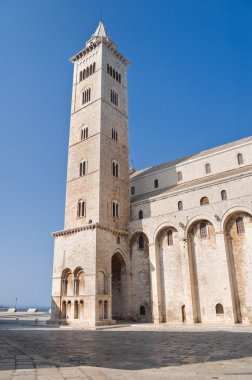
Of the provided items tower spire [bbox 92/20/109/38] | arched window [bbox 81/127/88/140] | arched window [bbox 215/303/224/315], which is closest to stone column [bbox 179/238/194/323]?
arched window [bbox 215/303/224/315]

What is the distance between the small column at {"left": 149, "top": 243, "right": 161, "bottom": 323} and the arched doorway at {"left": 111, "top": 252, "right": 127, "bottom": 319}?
10.9 ft

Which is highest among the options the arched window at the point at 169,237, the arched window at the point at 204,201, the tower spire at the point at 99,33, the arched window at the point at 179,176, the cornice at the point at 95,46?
the tower spire at the point at 99,33

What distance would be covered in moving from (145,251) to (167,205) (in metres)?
5.16

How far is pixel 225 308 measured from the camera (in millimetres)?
23625

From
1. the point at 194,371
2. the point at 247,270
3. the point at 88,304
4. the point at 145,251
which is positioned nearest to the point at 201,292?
the point at 247,270

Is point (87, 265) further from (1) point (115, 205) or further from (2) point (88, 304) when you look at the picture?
(1) point (115, 205)

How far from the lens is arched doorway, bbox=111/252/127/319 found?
30.2 m

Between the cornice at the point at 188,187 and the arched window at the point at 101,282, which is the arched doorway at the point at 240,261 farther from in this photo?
the arched window at the point at 101,282

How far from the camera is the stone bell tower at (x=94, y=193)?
88.6ft

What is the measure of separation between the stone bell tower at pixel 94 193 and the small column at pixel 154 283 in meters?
3.28

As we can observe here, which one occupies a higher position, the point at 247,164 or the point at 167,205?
the point at 247,164

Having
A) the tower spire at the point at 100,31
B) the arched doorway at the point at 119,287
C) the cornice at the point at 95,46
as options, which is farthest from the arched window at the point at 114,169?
the tower spire at the point at 100,31

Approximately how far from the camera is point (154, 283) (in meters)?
28.2

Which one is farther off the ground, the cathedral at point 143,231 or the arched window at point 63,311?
the cathedral at point 143,231
